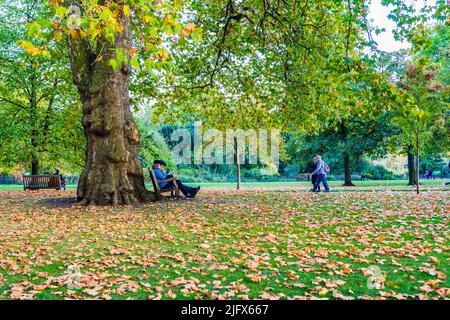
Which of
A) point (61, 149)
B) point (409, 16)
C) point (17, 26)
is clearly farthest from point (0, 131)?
point (409, 16)

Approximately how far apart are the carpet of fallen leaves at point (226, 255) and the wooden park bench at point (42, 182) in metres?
13.4

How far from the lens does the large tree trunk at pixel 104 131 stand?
11.5 metres

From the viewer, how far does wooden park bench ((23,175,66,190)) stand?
75.1 ft

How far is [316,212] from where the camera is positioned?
10070mm

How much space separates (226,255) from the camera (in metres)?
5.79

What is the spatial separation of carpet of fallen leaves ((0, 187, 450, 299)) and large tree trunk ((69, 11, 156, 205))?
173 cm

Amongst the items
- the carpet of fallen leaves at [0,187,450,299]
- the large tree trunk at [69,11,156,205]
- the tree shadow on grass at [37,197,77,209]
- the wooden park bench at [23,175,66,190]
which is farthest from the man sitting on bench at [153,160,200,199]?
the wooden park bench at [23,175,66,190]

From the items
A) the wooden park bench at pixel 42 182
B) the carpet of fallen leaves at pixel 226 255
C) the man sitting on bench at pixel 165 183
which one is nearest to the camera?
the carpet of fallen leaves at pixel 226 255

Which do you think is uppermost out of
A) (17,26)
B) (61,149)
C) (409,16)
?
(17,26)

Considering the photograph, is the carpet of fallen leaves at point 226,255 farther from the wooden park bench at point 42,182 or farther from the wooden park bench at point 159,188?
the wooden park bench at point 42,182

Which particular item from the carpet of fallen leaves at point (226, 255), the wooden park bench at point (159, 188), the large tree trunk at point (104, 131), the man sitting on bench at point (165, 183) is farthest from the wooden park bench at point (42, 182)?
the carpet of fallen leaves at point (226, 255)

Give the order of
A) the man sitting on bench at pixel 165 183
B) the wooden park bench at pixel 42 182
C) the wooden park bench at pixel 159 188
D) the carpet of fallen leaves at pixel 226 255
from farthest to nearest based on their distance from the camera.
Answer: the wooden park bench at pixel 42 182 → the man sitting on bench at pixel 165 183 → the wooden park bench at pixel 159 188 → the carpet of fallen leaves at pixel 226 255
